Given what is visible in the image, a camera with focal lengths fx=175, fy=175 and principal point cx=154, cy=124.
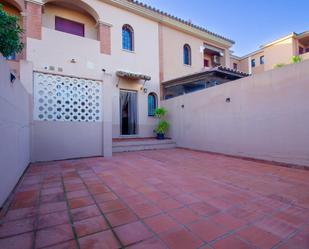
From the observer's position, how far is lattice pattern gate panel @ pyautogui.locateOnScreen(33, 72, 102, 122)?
18.5ft

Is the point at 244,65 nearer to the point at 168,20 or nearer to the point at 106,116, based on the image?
the point at 168,20

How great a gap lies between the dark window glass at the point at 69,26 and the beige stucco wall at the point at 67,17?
0.54 feet

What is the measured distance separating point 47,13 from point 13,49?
689 centimetres

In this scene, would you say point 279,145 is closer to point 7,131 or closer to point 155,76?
point 7,131

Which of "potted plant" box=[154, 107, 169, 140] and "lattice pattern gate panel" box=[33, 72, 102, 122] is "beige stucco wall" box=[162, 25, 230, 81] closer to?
"potted plant" box=[154, 107, 169, 140]

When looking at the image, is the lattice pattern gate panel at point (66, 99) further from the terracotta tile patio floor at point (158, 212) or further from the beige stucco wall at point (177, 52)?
the beige stucco wall at point (177, 52)

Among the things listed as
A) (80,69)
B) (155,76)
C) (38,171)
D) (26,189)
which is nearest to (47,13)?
(80,69)

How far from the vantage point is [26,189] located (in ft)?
10.8

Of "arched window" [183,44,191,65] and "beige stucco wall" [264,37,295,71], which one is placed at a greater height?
"beige stucco wall" [264,37,295,71]

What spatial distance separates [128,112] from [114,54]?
3403 millimetres

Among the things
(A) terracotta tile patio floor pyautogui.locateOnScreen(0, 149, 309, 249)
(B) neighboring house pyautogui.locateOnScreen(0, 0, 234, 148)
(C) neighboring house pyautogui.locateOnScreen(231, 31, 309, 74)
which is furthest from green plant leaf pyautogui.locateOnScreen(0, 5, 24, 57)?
(C) neighboring house pyautogui.locateOnScreen(231, 31, 309, 74)

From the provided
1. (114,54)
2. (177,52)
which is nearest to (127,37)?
(114,54)

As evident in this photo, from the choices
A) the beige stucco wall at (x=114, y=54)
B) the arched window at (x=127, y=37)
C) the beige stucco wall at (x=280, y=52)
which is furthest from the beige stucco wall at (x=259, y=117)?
the beige stucco wall at (x=280, y=52)

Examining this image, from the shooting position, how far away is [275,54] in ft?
56.7
